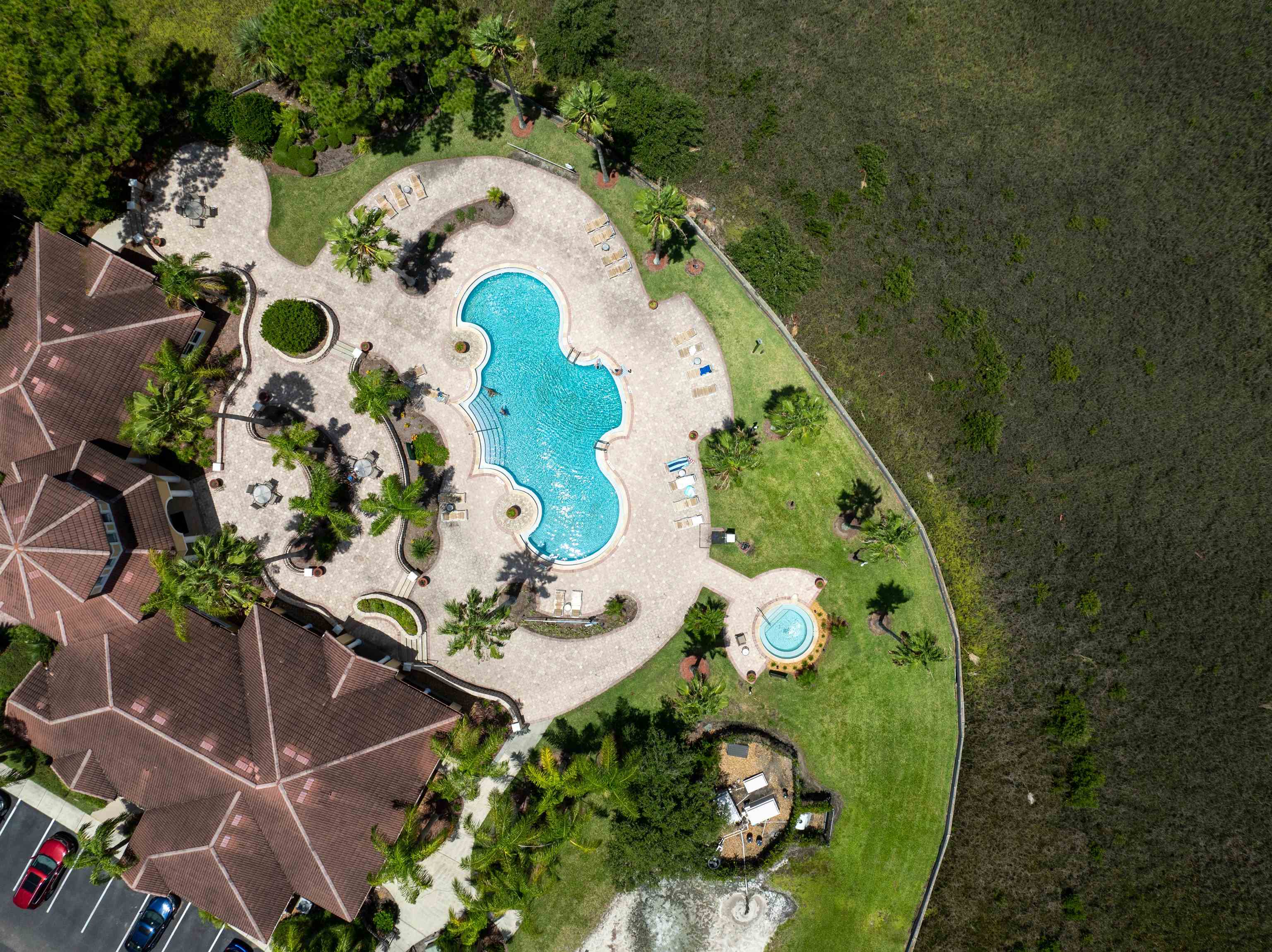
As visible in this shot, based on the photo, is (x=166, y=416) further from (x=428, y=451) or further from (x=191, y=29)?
(x=191, y=29)

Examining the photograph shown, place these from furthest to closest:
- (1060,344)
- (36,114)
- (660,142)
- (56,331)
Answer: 1. (1060,344)
2. (660,142)
3. (56,331)
4. (36,114)

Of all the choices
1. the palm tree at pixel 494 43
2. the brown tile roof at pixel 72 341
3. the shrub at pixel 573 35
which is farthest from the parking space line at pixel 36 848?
the shrub at pixel 573 35

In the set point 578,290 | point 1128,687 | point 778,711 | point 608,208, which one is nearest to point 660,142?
point 608,208

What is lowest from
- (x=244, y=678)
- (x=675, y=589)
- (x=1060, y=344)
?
(x=244, y=678)

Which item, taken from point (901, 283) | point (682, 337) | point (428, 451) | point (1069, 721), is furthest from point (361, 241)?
point (1069, 721)

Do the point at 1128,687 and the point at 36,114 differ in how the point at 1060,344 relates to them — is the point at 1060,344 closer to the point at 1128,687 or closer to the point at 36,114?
the point at 1128,687
